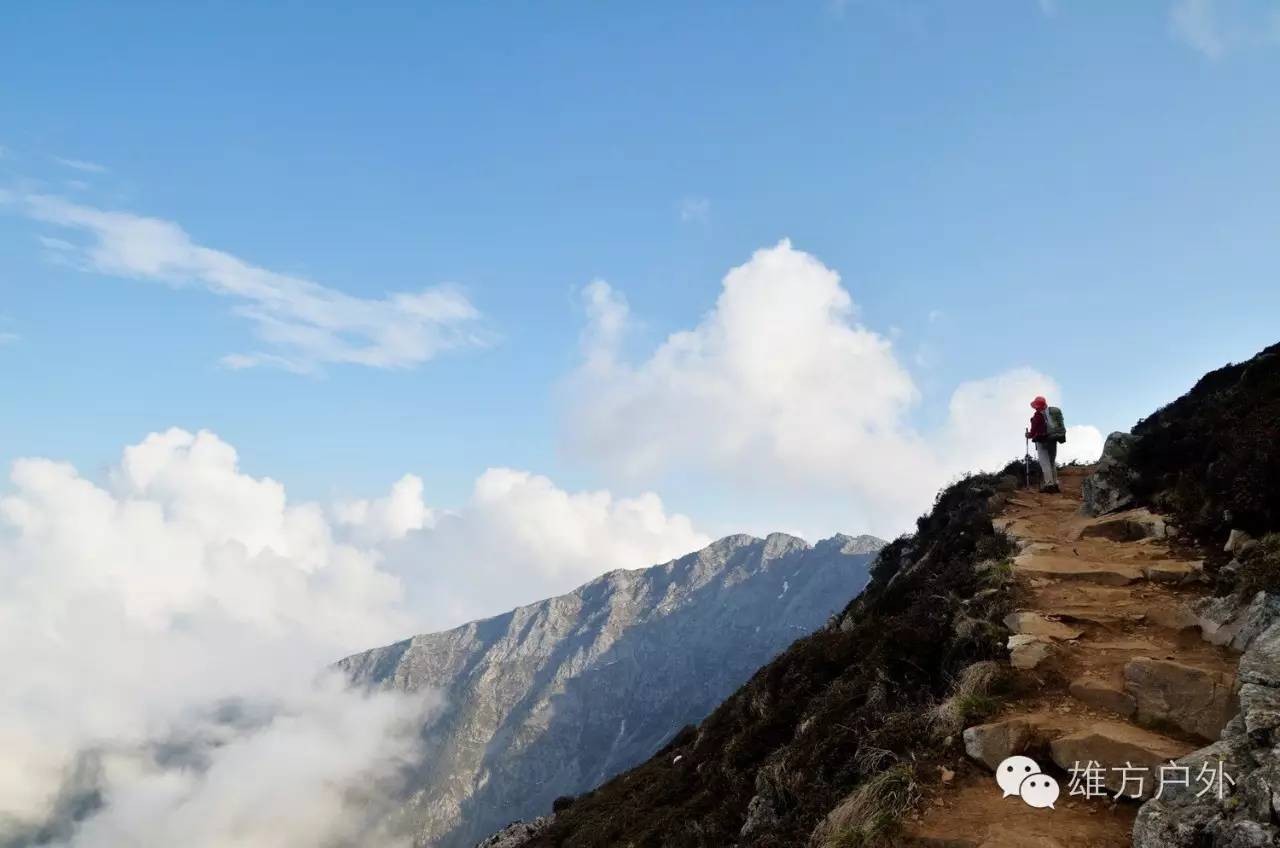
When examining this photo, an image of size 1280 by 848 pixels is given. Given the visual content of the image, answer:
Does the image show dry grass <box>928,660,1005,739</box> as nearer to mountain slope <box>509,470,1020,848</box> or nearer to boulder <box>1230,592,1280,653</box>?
mountain slope <box>509,470,1020,848</box>

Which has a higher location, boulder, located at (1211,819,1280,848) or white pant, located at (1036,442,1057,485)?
white pant, located at (1036,442,1057,485)

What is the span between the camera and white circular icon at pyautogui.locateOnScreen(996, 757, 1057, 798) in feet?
26.3

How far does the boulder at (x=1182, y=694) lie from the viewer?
8047 millimetres

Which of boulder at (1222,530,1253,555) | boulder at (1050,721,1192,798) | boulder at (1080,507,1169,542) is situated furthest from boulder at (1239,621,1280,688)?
boulder at (1080,507,1169,542)

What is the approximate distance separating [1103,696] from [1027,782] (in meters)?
1.98

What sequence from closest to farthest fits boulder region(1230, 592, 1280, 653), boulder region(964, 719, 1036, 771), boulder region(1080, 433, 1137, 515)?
boulder region(964, 719, 1036, 771), boulder region(1230, 592, 1280, 653), boulder region(1080, 433, 1137, 515)

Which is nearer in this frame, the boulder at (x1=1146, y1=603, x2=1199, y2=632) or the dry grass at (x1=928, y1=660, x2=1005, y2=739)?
the dry grass at (x1=928, y1=660, x2=1005, y2=739)

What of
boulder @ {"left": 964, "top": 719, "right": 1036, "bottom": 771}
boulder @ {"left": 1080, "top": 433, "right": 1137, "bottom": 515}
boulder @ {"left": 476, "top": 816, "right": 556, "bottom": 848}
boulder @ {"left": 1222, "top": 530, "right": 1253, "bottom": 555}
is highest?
boulder @ {"left": 1080, "top": 433, "right": 1137, "bottom": 515}

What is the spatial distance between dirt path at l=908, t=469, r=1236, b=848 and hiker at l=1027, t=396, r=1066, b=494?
8.46 metres

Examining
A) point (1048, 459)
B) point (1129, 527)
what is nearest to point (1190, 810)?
point (1129, 527)

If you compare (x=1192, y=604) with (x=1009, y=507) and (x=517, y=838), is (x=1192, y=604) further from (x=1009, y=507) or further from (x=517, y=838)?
(x=517, y=838)

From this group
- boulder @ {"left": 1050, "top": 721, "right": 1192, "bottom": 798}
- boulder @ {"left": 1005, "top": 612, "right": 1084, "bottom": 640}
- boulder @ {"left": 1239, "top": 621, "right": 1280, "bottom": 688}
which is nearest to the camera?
boulder @ {"left": 1239, "top": 621, "right": 1280, "bottom": 688}

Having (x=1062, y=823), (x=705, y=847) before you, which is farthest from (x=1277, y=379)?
(x=705, y=847)

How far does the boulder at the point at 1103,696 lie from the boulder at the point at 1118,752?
0.61 metres
